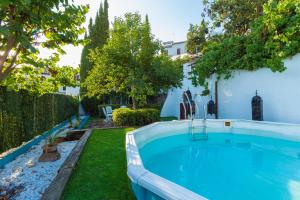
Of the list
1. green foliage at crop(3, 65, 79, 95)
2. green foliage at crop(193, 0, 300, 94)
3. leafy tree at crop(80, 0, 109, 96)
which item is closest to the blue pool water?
green foliage at crop(3, 65, 79, 95)

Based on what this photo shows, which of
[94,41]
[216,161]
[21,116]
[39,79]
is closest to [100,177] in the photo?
[39,79]

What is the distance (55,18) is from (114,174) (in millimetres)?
3332

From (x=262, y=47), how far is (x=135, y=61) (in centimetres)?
736

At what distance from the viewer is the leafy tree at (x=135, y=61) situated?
1354 centimetres

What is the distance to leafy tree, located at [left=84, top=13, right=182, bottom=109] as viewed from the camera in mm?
13539

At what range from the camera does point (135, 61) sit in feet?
45.7

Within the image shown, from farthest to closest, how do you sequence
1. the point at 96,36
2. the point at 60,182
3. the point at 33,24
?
the point at 96,36 < the point at 60,182 < the point at 33,24

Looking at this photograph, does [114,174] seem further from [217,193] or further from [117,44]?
[117,44]

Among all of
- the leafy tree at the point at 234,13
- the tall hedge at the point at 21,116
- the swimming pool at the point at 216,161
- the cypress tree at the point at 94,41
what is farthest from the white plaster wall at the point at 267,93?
the cypress tree at the point at 94,41

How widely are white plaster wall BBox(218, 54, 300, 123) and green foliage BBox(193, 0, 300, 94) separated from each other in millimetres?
547

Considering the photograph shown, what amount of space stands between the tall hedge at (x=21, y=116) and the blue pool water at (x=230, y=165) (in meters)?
4.24

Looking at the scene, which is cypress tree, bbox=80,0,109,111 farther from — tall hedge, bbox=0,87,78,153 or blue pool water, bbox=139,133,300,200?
blue pool water, bbox=139,133,300,200

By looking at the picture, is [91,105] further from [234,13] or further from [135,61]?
[234,13]

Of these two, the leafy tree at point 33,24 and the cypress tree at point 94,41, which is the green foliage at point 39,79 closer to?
the leafy tree at point 33,24
